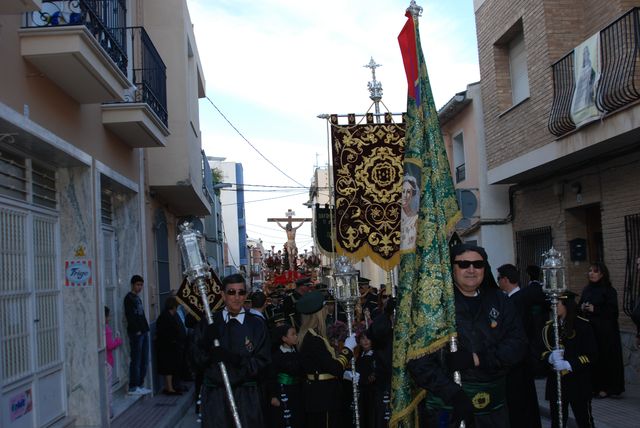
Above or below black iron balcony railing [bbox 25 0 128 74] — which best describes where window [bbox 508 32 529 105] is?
above

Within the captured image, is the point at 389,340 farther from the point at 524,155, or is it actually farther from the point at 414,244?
the point at 524,155

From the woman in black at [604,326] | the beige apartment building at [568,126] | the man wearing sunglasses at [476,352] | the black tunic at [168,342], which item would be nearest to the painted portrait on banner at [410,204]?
the man wearing sunglasses at [476,352]

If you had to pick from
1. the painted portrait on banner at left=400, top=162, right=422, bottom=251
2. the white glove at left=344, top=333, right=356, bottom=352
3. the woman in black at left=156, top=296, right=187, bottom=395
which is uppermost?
the painted portrait on banner at left=400, top=162, right=422, bottom=251

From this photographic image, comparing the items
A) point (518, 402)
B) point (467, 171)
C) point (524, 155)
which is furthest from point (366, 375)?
point (467, 171)

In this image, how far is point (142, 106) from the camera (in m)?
9.78

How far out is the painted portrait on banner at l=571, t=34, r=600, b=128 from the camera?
1080 centimetres

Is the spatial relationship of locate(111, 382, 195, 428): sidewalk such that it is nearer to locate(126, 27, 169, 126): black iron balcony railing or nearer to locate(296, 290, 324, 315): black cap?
locate(296, 290, 324, 315): black cap

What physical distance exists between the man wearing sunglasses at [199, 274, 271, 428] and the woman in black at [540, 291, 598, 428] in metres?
2.77

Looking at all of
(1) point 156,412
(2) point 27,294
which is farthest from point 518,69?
(2) point 27,294

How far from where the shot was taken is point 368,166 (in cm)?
1184

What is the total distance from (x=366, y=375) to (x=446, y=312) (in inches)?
113

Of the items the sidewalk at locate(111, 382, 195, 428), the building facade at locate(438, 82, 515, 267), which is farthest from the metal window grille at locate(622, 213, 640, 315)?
the sidewalk at locate(111, 382, 195, 428)

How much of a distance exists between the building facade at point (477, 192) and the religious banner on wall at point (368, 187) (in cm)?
449

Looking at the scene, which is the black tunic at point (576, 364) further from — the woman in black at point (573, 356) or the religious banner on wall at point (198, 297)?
the religious banner on wall at point (198, 297)
